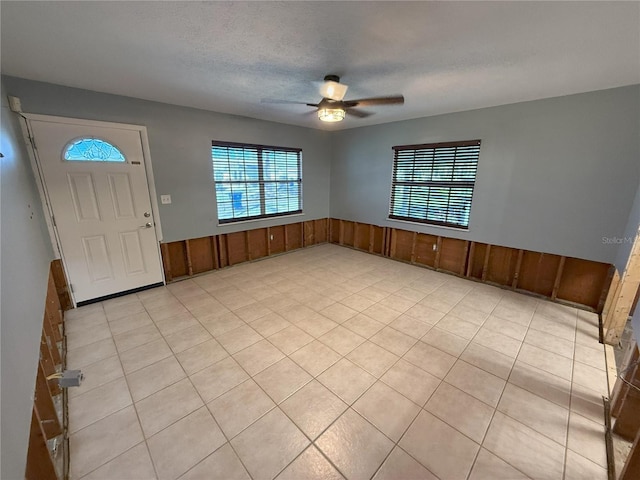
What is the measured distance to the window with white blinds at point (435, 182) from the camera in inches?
155

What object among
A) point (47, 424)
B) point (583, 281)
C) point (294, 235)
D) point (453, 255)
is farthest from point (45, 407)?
point (583, 281)

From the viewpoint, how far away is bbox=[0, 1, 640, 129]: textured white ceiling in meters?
1.54

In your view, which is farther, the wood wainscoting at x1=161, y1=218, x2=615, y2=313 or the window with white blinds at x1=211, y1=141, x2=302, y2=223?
the window with white blinds at x1=211, y1=141, x2=302, y2=223

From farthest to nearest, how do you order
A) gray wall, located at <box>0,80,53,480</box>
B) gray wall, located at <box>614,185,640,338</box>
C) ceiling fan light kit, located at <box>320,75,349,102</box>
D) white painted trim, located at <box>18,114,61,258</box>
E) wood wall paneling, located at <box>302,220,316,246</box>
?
wood wall paneling, located at <box>302,220,316,246</box>
white painted trim, located at <box>18,114,61,258</box>
gray wall, located at <box>614,185,640,338</box>
ceiling fan light kit, located at <box>320,75,349,102</box>
gray wall, located at <box>0,80,53,480</box>

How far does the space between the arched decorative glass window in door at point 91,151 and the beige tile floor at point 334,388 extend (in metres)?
1.80

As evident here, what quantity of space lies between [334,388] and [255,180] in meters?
3.77

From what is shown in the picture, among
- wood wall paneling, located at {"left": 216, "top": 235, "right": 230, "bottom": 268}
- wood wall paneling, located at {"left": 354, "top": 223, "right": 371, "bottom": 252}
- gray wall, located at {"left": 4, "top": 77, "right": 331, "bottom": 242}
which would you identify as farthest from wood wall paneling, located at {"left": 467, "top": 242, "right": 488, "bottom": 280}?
wood wall paneling, located at {"left": 216, "top": 235, "right": 230, "bottom": 268}

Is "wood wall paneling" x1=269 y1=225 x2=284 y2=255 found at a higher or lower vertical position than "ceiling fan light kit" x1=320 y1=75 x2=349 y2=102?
lower

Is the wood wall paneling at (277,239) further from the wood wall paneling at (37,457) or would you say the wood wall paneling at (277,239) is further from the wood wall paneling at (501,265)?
the wood wall paneling at (37,457)

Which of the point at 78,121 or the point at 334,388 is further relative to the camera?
the point at 78,121

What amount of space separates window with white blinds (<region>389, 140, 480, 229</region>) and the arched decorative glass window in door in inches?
167

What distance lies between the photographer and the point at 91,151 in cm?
303

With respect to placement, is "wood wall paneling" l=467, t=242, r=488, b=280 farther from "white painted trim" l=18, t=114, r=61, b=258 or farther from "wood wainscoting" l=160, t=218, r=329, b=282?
"white painted trim" l=18, t=114, r=61, b=258

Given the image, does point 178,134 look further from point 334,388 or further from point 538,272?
point 538,272
